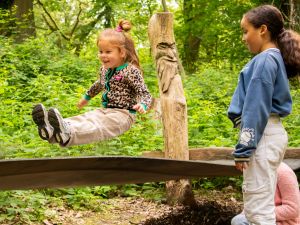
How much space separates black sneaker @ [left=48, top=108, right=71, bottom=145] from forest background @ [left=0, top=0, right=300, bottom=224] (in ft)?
4.32

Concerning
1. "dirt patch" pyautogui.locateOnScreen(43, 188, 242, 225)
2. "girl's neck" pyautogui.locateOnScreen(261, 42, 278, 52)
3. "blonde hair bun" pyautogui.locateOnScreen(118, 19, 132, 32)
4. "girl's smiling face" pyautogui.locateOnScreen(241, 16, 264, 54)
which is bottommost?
"dirt patch" pyautogui.locateOnScreen(43, 188, 242, 225)

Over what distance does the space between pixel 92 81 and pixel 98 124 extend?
257 inches

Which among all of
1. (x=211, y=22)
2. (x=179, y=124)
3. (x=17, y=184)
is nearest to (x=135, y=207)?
(x=179, y=124)

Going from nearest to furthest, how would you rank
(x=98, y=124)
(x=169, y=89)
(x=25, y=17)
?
(x=98, y=124), (x=169, y=89), (x=25, y=17)

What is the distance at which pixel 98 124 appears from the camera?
→ 12.8 ft

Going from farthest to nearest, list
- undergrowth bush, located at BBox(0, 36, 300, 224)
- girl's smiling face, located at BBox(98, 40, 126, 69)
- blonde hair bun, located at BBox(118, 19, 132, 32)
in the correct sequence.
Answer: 1. undergrowth bush, located at BBox(0, 36, 300, 224)
2. blonde hair bun, located at BBox(118, 19, 132, 32)
3. girl's smiling face, located at BBox(98, 40, 126, 69)

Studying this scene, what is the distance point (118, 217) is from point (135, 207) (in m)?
0.44

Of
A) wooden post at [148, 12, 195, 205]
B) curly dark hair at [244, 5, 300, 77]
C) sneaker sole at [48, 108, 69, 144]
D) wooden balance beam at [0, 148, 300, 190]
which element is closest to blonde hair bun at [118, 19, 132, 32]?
wooden post at [148, 12, 195, 205]

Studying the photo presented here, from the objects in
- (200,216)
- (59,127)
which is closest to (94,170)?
(59,127)

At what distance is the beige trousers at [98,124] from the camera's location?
3.77 m

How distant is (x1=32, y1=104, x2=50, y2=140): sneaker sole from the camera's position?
3408 millimetres

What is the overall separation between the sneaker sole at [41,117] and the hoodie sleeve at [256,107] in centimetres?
132

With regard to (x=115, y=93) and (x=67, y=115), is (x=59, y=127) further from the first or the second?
(x=67, y=115)

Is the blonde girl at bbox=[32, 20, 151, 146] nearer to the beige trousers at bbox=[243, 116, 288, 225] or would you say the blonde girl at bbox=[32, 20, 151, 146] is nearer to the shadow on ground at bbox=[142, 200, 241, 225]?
the beige trousers at bbox=[243, 116, 288, 225]
